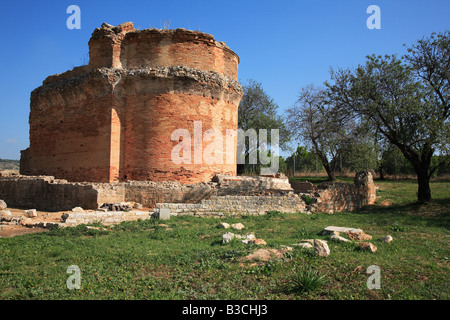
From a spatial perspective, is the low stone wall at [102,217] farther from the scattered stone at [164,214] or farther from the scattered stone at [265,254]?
the scattered stone at [265,254]

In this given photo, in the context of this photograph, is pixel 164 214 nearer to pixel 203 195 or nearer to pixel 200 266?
pixel 203 195

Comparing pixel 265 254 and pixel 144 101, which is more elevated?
pixel 144 101

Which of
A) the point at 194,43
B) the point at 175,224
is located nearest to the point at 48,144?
the point at 194,43

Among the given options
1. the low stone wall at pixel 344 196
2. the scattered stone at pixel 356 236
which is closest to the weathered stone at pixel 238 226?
the scattered stone at pixel 356 236

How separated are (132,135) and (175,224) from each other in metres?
7.48

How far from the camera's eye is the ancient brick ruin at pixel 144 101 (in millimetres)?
15883

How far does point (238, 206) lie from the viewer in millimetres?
12672

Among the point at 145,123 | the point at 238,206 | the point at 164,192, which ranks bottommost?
the point at 238,206

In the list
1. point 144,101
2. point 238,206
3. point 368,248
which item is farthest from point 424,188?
point 144,101

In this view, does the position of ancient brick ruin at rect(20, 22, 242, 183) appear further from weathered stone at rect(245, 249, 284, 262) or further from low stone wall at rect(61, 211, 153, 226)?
weathered stone at rect(245, 249, 284, 262)

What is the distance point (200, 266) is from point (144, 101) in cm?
1185

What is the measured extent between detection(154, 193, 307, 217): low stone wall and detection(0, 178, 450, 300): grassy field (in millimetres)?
2722

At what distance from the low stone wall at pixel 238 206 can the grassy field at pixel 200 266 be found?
107 inches

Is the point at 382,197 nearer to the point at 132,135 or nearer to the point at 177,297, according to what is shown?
the point at 132,135
